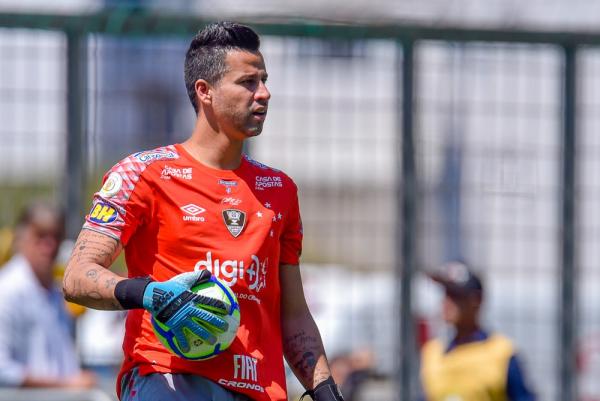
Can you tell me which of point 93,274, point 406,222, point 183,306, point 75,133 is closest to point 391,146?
point 406,222

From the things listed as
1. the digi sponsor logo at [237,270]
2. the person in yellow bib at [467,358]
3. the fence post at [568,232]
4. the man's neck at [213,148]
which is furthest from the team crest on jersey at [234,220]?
the fence post at [568,232]

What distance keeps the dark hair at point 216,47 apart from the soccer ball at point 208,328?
85 cm

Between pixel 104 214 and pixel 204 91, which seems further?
pixel 204 91

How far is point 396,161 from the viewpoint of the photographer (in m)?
8.66

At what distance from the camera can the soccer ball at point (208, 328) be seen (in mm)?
4129

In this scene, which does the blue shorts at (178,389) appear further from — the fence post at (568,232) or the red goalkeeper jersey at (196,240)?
the fence post at (568,232)

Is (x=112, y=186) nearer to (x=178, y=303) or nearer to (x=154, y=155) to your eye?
(x=154, y=155)

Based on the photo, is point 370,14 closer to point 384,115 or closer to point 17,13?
point 384,115

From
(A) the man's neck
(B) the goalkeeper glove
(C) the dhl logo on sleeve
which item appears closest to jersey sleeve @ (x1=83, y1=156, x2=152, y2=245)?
(C) the dhl logo on sleeve

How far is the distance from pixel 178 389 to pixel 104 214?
2.15 feet

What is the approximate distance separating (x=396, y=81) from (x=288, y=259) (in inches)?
155

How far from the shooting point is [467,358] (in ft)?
25.7

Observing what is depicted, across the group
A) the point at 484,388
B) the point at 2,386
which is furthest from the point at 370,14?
the point at 2,386

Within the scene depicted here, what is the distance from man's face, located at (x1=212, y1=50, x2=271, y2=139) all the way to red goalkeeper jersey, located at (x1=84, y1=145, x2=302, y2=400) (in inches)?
7.1
